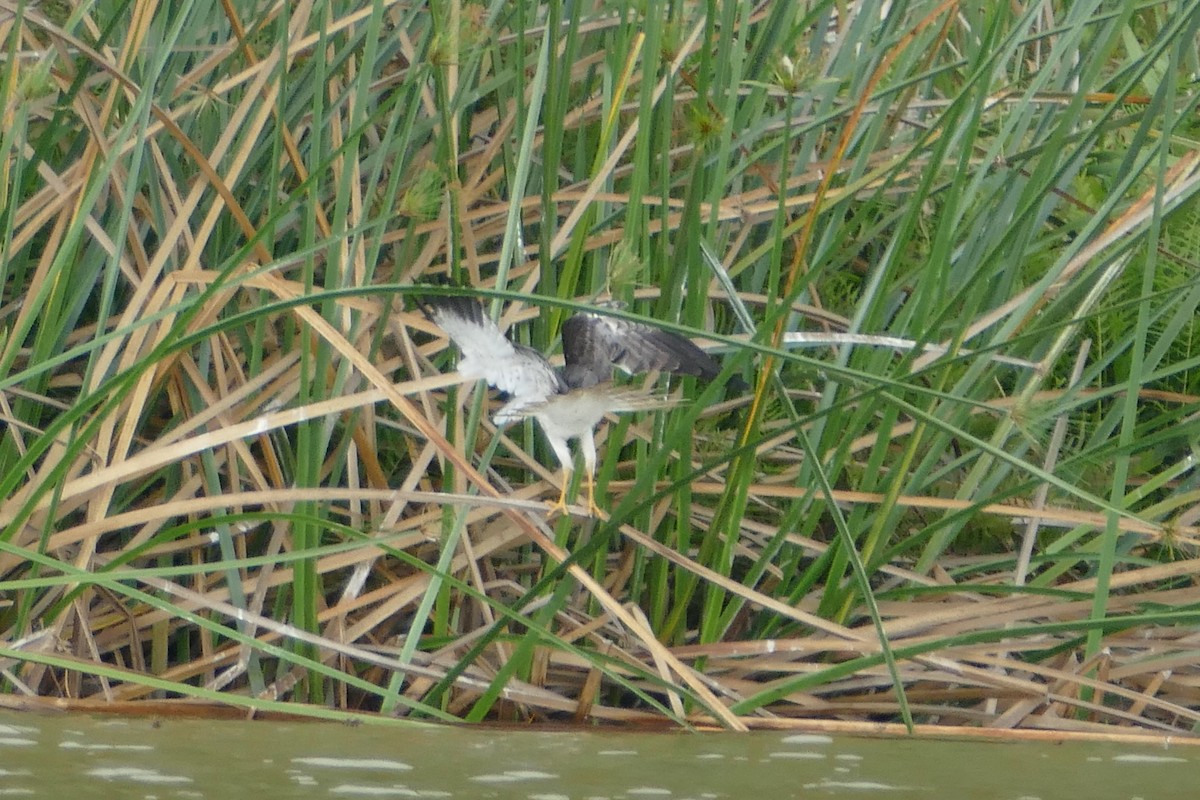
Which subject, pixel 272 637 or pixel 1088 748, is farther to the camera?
pixel 272 637

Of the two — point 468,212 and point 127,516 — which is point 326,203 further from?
point 127,516

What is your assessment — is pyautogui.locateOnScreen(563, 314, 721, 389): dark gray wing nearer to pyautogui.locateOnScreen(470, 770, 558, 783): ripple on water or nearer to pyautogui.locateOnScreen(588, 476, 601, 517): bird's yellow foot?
pyautogui.locateOnScreen(588, 476, 601, 517): bird's yellow foot

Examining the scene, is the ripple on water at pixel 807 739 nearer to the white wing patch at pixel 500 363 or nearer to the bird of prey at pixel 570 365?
the bird of prey at pixel 570 365

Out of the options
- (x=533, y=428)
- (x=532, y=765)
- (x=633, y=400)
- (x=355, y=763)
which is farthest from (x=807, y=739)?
(x=533, y=428)

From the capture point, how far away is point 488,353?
214 cm

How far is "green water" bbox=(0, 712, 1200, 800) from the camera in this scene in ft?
5.58

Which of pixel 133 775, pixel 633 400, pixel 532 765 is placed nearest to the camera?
pixel 133 775

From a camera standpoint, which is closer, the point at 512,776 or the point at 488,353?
the point at 512,776

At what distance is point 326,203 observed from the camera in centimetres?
275

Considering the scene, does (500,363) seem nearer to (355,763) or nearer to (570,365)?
(570,365)

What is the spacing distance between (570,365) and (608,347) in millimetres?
70

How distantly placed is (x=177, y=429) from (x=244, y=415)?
12cm

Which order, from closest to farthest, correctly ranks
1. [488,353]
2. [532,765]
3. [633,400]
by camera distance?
1. [532,765]
2. [633,400]
3. [488,353]

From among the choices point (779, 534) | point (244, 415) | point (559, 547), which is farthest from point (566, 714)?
point (244, 415)
